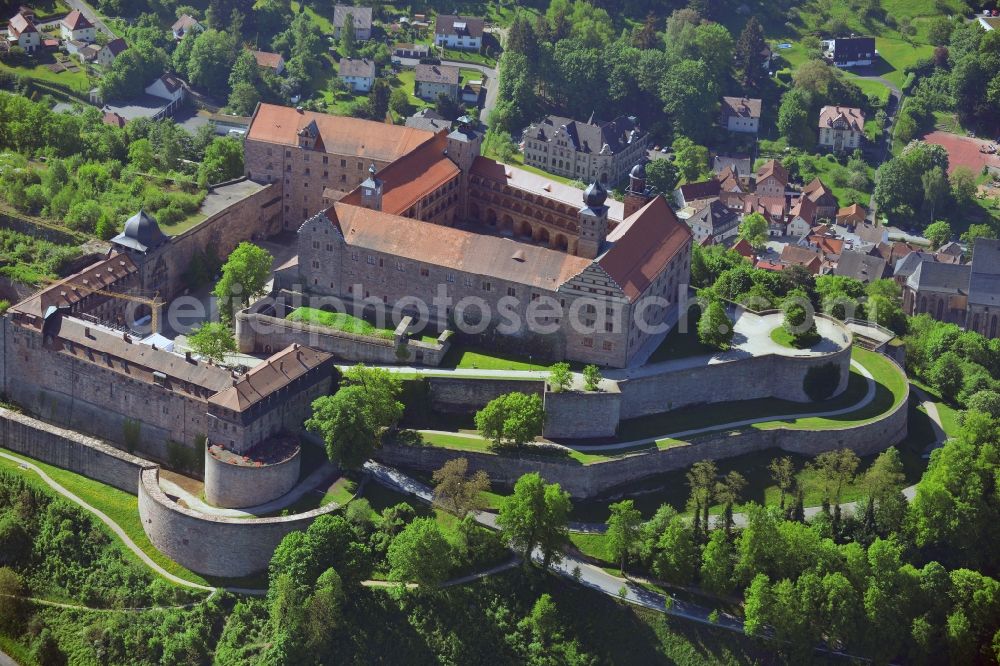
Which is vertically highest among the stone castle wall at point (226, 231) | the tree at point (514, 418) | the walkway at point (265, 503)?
the stone castle wall at point (226, 231)

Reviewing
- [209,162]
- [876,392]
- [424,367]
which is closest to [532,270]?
[424,367]

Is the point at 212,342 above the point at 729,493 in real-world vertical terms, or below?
above

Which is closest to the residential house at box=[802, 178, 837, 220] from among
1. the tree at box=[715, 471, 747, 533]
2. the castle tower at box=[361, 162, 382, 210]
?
the castle tower at box=[361, 162, 382, 210]

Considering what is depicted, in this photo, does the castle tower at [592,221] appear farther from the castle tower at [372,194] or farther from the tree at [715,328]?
the castle tower at [372,194]

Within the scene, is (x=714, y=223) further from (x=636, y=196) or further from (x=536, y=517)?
(x=536, y=517)

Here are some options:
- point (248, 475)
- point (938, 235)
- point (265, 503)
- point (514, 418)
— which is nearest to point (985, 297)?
point (938, 235)

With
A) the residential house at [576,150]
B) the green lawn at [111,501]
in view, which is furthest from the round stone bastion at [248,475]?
the residential house at [576,150]
